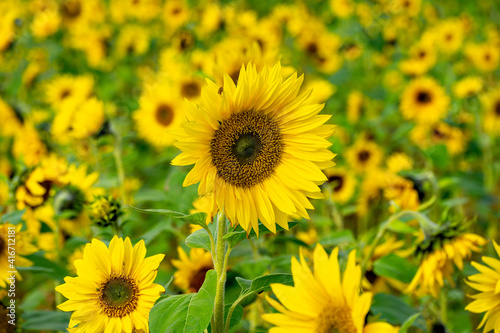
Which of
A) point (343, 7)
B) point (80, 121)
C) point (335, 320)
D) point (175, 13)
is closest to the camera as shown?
point (335, 320)

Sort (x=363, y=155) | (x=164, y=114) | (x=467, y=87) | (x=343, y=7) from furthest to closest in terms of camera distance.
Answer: (x=343, y=7)
(x=467, y=87)
(x=363, y=155)
(x=164, y=114)

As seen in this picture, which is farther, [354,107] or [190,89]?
[354,107]

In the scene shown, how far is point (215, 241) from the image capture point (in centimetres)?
115

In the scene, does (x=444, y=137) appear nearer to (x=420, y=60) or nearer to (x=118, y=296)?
(x=420, y=60)

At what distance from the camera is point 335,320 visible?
90cm

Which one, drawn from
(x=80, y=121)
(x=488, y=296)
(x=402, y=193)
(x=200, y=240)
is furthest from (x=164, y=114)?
(x=488, y=296)

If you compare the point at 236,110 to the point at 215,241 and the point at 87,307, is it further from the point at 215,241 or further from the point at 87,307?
the point at 87,307

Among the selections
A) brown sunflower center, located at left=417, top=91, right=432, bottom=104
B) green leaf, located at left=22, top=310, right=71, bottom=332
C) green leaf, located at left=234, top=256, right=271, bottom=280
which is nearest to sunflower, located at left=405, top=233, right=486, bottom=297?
green leaf, located at left=234, top=256, right=271, bottom=280

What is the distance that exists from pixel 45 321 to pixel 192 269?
41 cm

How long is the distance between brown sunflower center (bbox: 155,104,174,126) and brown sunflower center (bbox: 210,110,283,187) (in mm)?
1515

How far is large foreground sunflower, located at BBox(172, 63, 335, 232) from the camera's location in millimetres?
1022

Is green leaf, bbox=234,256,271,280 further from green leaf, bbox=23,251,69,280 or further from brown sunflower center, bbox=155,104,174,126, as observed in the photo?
brown sunflower center, bbox=155,104,174,126

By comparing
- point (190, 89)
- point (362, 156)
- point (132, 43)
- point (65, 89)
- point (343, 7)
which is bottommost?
point (362, 156)

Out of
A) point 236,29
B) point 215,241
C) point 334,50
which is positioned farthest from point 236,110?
point 334,50
